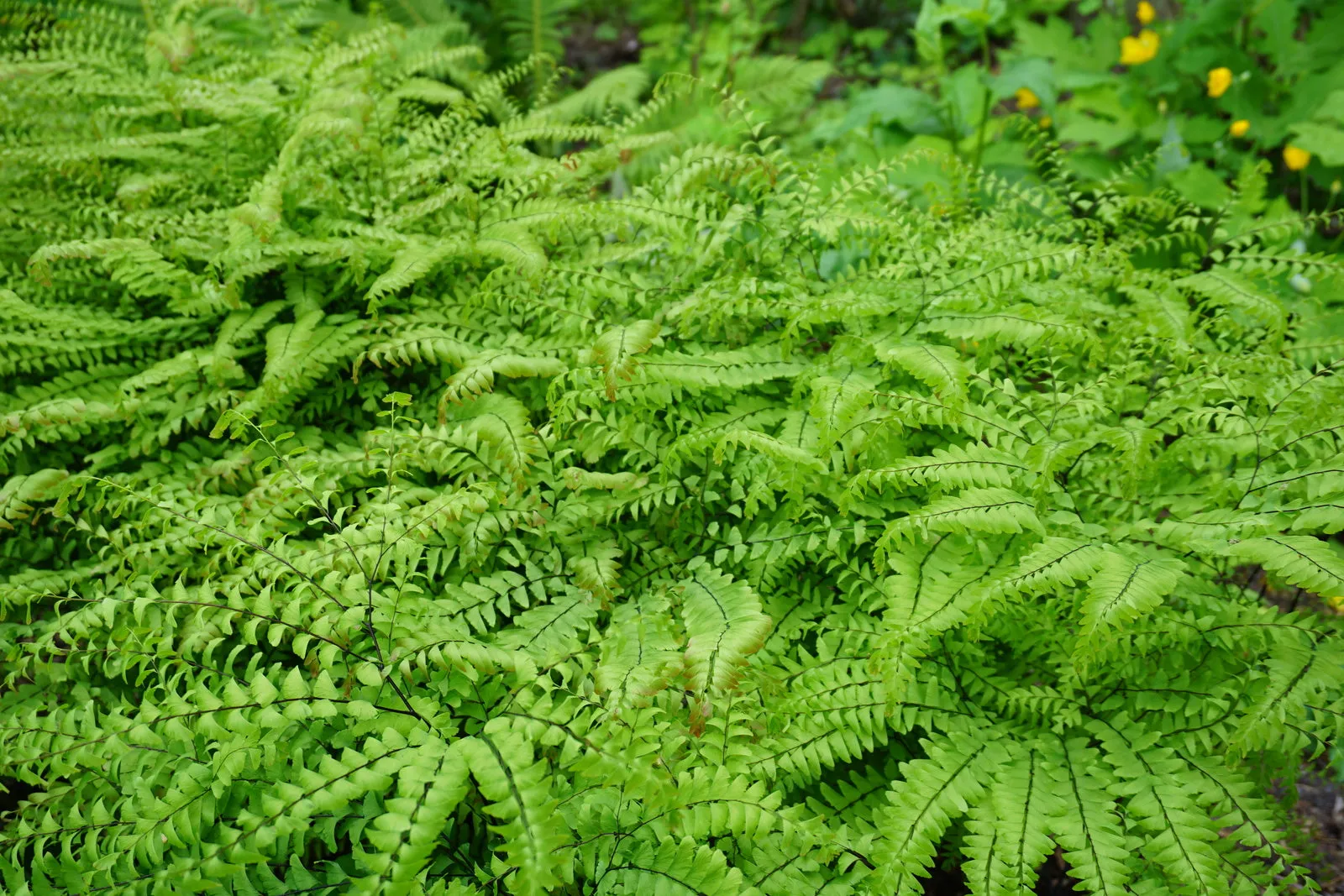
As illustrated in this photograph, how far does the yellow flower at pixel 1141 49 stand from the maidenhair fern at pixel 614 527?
86.9 inches

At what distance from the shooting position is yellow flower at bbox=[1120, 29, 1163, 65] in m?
4.55

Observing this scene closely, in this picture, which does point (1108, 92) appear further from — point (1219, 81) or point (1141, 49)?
point (1219, 81)

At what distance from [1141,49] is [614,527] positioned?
13.4 feet

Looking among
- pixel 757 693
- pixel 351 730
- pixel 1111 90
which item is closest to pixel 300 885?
pixel 351 730

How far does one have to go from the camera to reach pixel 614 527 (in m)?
2.54

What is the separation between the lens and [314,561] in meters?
2.01

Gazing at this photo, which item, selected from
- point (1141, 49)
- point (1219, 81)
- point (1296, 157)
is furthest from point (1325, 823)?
point (1141, 49)

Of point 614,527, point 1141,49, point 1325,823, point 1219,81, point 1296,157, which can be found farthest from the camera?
point 1141,49

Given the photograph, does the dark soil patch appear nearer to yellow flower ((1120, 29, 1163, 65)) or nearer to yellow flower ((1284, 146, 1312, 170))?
yellow flower ((1284, 146, 1312, 170))

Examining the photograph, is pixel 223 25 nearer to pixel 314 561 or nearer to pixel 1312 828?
pixel 314 561

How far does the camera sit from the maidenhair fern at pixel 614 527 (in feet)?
5.89

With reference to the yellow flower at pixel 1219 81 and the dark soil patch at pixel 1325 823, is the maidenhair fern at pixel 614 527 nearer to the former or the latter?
the dark soil patch at pixel 1325 823

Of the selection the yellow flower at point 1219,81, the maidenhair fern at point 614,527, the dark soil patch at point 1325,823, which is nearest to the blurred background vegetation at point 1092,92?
the yellow flower at point 1219,81

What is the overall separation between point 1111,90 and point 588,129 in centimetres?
331
